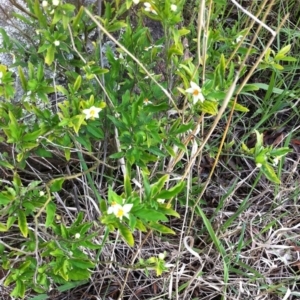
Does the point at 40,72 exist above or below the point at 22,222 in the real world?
above

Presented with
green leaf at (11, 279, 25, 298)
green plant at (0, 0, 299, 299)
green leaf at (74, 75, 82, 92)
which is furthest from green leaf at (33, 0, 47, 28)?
green leaf at (11, 279, 25, 298)

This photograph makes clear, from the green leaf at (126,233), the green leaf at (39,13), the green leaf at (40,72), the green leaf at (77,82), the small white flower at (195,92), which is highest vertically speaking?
the green leaf at (39,13)

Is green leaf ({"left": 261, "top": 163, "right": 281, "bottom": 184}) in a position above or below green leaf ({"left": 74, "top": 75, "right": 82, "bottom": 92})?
below

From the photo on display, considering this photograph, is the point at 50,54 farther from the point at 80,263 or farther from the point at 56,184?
the point at 80,263

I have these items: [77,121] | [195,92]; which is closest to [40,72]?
[77,121]

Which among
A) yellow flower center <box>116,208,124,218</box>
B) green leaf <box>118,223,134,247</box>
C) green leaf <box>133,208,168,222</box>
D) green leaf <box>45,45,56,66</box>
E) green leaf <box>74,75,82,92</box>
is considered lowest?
green leaf <box>118,223,134,247</box>

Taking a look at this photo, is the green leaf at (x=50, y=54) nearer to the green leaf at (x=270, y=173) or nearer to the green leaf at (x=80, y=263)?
the green leaf at (x=80, y=263)

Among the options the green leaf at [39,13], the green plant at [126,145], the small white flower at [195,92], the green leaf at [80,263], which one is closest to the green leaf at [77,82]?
the green plant at [126,145]

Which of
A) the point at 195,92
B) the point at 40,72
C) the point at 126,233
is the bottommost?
the point at 126,233

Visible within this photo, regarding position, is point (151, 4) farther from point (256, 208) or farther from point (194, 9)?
point (256, 208)

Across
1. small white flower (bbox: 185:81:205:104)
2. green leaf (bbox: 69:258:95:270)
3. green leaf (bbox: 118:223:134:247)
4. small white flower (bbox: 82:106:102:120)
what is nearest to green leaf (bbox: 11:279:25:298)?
green leaf (bbox: 69:258:95:270)

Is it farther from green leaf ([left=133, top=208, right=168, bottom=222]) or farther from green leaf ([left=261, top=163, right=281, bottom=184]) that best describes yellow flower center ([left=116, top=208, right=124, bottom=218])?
green leaf ([left=261, top=163, right=281, bottom=184])

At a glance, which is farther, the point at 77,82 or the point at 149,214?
the point at 77,82

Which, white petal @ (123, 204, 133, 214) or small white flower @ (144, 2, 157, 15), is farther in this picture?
small white flower @ (144, 2, 157, 15)
